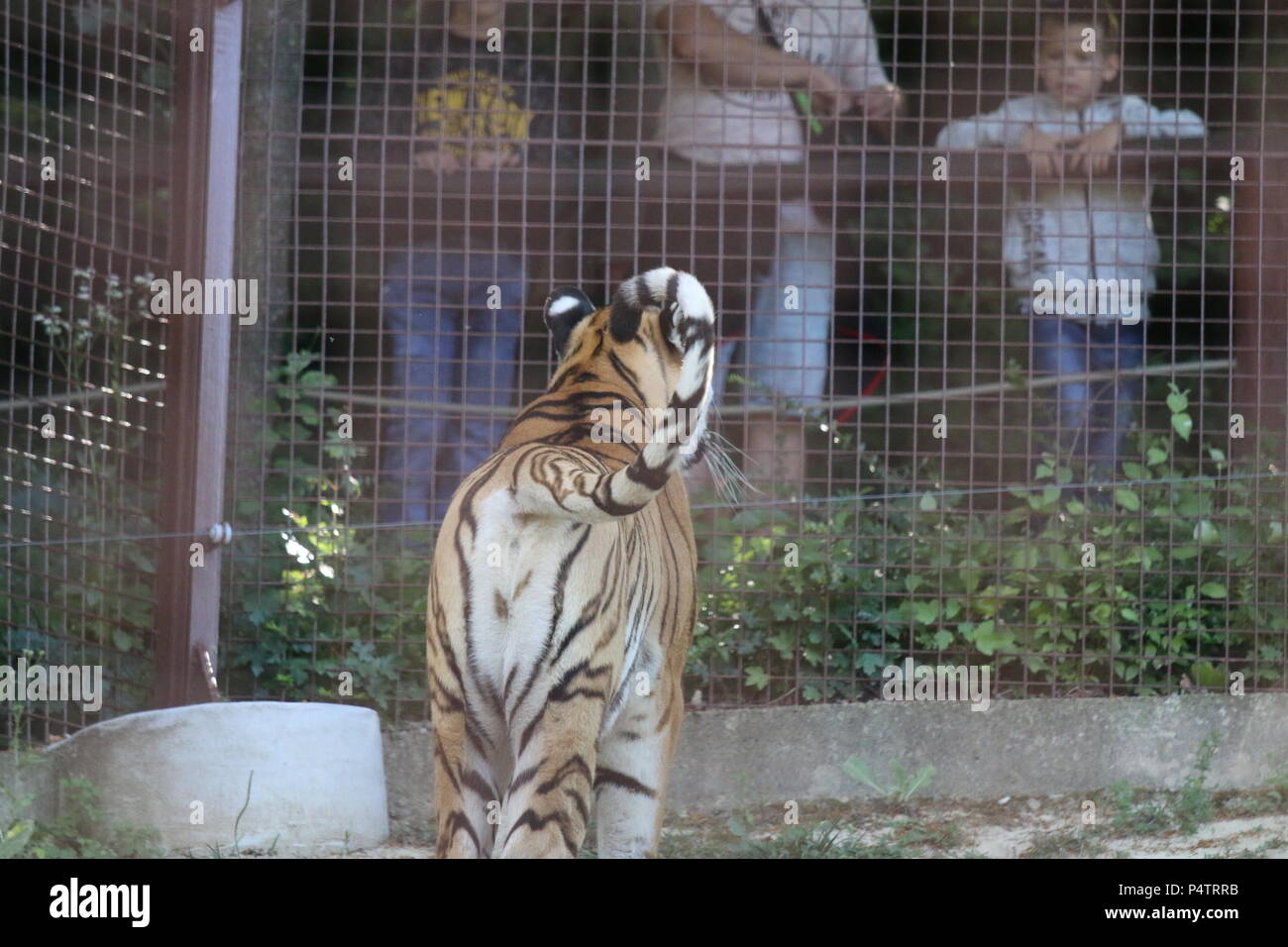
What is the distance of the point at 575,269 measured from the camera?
6.99 meters

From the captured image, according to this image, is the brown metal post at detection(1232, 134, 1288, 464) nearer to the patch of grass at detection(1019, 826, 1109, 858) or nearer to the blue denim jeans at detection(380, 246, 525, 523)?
the patch of grass at detection(1019, 826, 1109, 858)

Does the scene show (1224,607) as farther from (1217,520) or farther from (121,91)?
(121,91)

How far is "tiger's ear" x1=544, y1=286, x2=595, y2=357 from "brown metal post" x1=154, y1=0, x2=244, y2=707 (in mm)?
1661

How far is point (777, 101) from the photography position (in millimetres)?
6895

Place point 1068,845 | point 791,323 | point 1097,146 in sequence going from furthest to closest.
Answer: point 791,323
point 1097,146
point 1068,845

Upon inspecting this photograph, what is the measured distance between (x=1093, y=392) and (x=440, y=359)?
105 inches

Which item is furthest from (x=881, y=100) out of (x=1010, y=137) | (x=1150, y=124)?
(x=1150, y=124)

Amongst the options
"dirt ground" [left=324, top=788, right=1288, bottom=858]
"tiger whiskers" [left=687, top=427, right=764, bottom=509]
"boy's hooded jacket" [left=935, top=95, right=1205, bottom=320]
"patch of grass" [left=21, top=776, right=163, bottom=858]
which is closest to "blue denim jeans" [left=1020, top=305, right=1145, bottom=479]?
"boy's hooded jacket" [left=935, top=95, right=1205, bottom=320]

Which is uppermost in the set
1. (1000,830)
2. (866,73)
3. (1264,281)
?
(866,73)

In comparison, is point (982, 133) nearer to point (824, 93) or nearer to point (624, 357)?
point (824, 93)

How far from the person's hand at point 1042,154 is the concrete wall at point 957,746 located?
2031mm

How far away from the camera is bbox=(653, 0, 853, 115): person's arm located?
6.74 meters

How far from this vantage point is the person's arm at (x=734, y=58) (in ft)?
22.1

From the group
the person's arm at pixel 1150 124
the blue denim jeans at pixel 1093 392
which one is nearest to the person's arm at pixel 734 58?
the person's arm at pixel 1150 124
